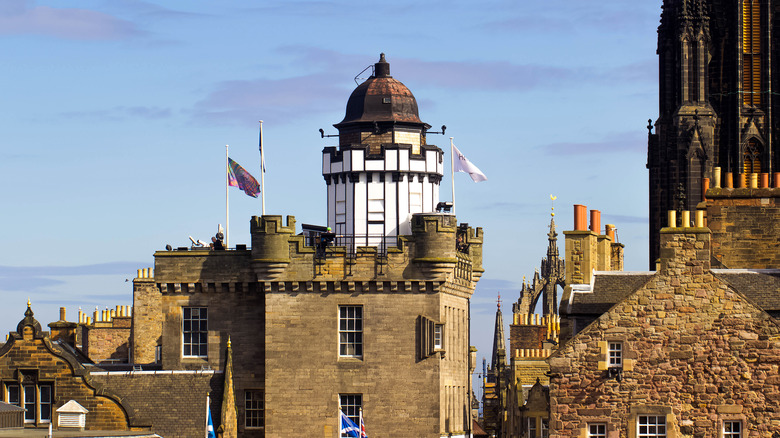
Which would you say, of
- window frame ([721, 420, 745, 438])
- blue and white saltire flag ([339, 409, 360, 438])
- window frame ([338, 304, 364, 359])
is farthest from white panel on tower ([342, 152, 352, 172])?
window frame ([721, 420, 745, 438])

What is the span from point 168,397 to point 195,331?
3.75 meters

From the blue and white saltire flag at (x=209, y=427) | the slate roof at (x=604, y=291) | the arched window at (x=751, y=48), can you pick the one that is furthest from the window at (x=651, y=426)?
the arched window at (x=751, y=48)

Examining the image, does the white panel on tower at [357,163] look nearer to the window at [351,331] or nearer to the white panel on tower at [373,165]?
the white panel on tower at [373,165]

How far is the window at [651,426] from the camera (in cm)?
5075

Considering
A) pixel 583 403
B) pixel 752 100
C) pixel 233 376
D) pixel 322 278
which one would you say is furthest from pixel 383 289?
pixel 752 100

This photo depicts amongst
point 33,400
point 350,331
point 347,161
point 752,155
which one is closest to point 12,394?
point 33,400

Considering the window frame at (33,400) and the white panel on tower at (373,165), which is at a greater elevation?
the white panel on tower at (373,165)

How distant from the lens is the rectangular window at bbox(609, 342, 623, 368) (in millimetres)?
51031

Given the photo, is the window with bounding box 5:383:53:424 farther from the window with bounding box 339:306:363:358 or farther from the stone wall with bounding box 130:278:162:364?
the stone wall with bounding box 130:278:162:364

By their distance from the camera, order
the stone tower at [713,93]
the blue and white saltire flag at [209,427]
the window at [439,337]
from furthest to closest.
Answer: the stone tower at [713,93], the window at [439,337], the blue and white saltire flag at [209,427]

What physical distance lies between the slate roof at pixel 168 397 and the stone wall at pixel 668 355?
17211mm

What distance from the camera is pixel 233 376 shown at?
6475cm

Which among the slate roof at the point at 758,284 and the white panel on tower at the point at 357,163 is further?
the white panel on tower at the point at 357,163

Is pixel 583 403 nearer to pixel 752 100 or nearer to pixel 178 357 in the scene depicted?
pixel 178 357
